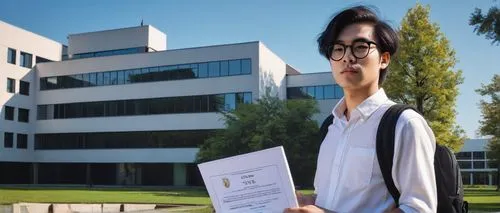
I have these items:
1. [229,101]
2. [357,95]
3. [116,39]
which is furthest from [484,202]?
[116,39]

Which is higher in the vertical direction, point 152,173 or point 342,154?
point 342,154

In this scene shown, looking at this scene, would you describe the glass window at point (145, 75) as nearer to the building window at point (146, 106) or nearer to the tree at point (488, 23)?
the building window at point (146, 106)

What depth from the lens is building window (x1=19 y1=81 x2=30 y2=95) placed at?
5054 cm

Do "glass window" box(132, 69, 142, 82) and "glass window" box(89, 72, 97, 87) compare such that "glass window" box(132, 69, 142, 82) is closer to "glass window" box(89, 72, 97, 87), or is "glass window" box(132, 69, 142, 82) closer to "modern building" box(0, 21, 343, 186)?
"modern building" box(0, 21, 343, 186)

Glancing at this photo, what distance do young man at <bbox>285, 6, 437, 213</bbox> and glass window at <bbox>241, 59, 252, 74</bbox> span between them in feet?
136

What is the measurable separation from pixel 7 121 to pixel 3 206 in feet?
118

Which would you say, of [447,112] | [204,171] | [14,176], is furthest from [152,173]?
[204,171]

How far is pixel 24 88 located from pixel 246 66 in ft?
70.0

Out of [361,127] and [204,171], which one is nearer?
[361,127]

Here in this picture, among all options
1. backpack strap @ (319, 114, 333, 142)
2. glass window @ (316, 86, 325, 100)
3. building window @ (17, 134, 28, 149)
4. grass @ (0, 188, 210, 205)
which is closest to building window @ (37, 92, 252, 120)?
building window @ (17, 134, 28, 149)

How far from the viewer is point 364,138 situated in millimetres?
1991

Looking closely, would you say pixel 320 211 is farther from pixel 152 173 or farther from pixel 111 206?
pixel 152 173

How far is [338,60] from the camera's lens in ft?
6.98

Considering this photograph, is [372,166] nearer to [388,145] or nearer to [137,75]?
[388,145]
